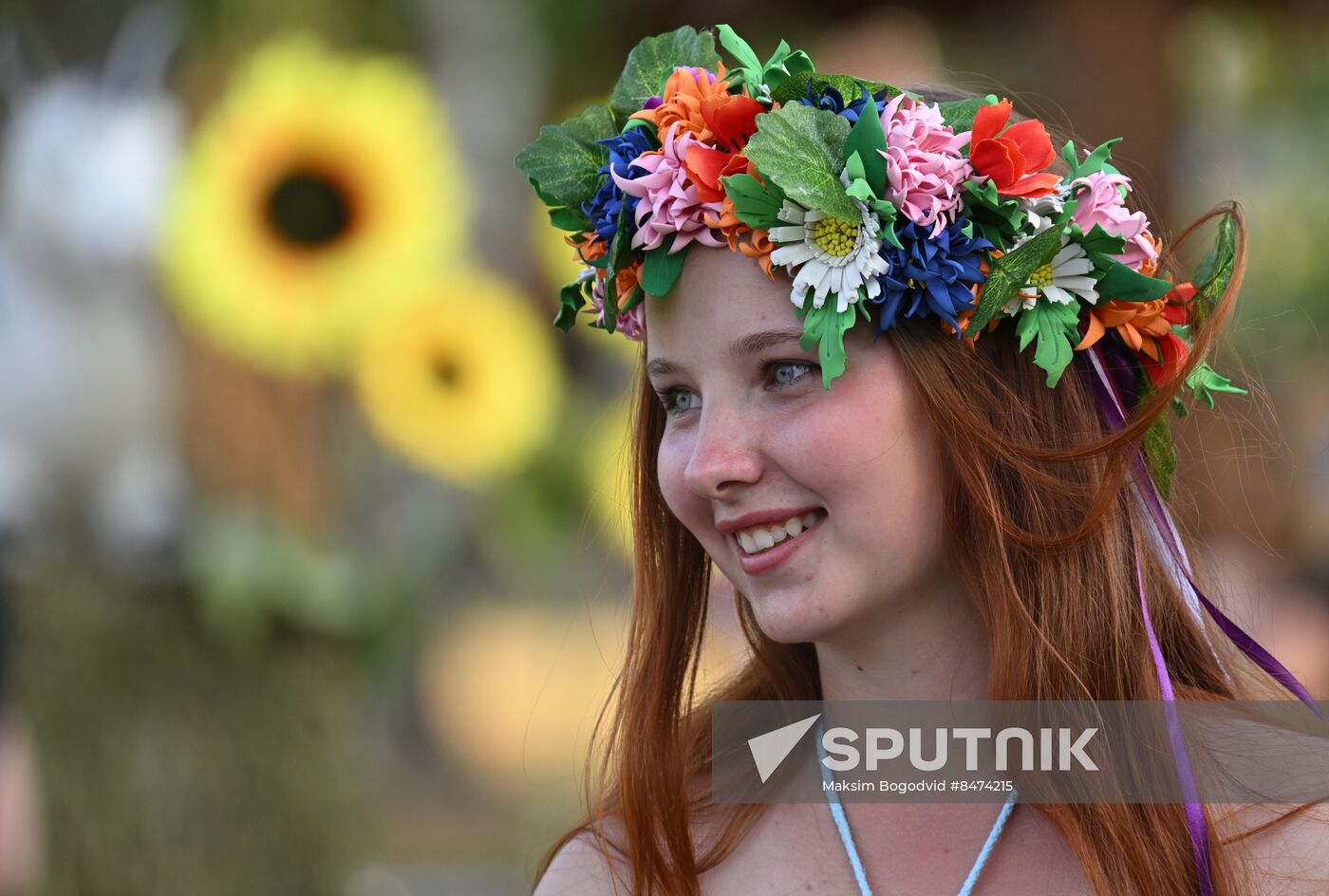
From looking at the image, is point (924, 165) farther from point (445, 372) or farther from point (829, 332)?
point (445, 372)

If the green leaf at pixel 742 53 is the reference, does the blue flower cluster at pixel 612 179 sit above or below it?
below

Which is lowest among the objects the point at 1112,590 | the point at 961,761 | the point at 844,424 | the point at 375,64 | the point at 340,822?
the point at 340,822

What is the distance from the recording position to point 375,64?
3.60m

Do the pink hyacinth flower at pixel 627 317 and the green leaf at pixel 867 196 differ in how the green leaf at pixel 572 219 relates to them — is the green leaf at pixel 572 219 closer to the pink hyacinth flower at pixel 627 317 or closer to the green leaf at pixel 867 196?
the pink hyacinth flower at pixel 627 317

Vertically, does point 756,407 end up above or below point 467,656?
above

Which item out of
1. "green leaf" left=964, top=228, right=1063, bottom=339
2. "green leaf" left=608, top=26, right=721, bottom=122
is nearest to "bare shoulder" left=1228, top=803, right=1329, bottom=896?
"green leaf" left=964, top=228, right=1063, bottom=339

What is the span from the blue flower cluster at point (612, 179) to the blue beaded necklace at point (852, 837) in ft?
2.48

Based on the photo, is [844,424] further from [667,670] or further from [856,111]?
[667,670]

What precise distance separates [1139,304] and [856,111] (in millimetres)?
437

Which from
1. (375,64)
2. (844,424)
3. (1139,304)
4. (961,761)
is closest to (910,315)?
(844,424)

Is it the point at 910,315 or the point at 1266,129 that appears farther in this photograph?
the point at 1266,129

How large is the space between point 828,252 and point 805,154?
12cm

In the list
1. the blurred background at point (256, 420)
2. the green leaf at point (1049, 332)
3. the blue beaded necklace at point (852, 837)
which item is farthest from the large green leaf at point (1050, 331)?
the blurred background at point (256, 420)

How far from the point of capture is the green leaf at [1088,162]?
1.85 metres
